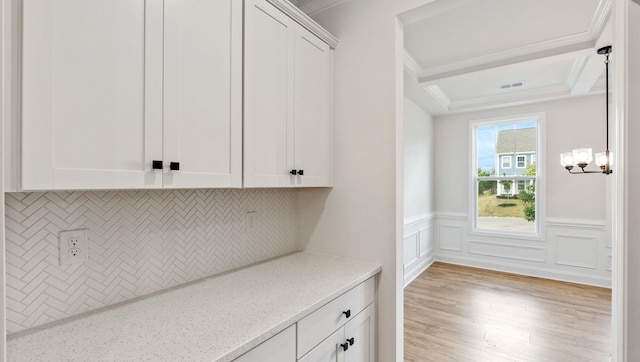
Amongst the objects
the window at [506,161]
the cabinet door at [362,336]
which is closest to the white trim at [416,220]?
the window at [506,161]

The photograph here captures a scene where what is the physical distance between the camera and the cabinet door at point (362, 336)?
146cm

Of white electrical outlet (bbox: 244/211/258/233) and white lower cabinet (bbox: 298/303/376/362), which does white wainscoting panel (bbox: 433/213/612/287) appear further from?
white electrical outlet (bbox: 244/211/258/233)

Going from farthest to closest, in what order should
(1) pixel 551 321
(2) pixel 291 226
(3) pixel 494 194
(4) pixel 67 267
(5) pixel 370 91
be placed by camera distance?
(3) pixel 494 194 → (1) pixel 551 321 → (2) pixel 291 226 → (5) pixel 370 91 → (4) pixel 67 267

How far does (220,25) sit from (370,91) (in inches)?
36.5

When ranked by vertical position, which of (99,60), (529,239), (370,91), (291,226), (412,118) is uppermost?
(412,118)

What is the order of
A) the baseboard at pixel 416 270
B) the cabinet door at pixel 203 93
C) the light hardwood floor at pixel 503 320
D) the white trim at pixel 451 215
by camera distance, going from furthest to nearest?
the white trim at pixel 451 215 < the baseboard at pixel 416 270 < the light hardwood floor at pixel 503 320 < the cabinet door at pixel 203 93

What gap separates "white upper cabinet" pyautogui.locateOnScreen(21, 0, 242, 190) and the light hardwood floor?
229 cm

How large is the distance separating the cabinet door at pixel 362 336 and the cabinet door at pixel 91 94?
1.15 meters

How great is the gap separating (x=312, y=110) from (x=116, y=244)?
120 cm

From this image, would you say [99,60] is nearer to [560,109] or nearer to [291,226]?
[291,226]

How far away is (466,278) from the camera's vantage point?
4.22 m

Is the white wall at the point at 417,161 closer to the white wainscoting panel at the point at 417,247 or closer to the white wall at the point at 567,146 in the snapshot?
the white wainscoting panel at the point at 417,247

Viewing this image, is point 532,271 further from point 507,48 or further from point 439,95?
point 507,48

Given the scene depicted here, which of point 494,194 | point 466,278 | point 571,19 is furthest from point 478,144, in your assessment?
point 571,19
